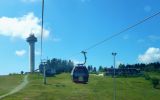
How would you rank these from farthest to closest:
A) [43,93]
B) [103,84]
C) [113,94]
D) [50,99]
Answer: [103,84]
[113,94]
[43,93]
[50,99]

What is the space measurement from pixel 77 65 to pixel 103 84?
81.5 metres

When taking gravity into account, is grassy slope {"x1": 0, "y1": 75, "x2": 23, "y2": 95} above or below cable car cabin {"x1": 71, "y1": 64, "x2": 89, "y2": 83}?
below

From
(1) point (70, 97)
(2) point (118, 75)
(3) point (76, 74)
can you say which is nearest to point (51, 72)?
(2) point (118, 75)

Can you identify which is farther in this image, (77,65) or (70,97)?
(70,97)

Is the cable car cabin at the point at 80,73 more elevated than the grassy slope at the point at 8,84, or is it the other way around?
the cable car cabin at the point at 80,73

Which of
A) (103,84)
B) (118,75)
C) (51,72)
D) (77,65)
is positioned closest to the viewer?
(77,65)

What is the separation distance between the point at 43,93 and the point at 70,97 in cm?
825

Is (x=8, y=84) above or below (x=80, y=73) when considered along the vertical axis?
below

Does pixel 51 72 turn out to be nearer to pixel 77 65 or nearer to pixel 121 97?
pixel 121 97

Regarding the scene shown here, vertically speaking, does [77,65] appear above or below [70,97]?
above

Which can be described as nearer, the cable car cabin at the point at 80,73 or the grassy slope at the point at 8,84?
the cable car cabin at the point at 80,73

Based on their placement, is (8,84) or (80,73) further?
(8,84)

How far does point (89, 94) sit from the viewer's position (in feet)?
349

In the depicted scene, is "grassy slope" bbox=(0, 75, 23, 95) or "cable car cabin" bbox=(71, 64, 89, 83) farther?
"grassy slope" bbox=(0, 75, 23, 95)
